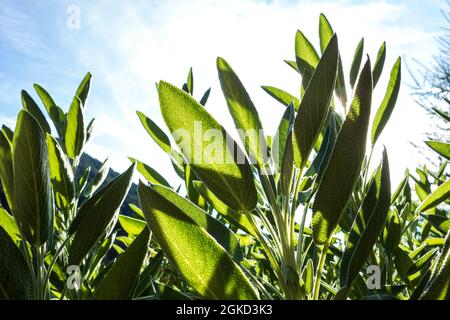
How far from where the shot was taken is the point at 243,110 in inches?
24.4

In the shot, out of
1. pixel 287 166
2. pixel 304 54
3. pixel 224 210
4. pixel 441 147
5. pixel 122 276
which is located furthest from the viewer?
pixel 304 54

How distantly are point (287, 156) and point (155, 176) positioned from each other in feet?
1.68

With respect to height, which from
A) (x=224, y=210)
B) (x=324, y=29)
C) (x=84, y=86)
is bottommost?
(x=224, y=210)

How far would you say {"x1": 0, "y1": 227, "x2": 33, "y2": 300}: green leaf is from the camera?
49cm

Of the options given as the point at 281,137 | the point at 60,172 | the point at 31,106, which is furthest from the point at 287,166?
the point at 31,106

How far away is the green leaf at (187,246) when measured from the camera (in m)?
0.43

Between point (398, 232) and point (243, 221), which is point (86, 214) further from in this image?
point (398, 232)

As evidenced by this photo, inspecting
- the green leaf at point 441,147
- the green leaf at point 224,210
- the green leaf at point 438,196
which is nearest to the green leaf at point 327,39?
the green leaf at point 441,147

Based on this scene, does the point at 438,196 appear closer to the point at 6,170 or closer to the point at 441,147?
the point at 441,147

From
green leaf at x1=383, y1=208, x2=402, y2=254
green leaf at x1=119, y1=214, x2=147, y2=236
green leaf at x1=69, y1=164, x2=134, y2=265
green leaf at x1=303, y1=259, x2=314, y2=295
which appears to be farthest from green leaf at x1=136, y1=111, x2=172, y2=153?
green leaf at x1=383, y1=208, x2=402, y2=254

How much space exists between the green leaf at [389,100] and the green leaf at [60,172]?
645mm

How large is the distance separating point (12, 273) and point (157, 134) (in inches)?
17.9

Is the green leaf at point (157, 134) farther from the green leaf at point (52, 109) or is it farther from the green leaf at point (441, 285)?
the green leaf at point (441, 285)
